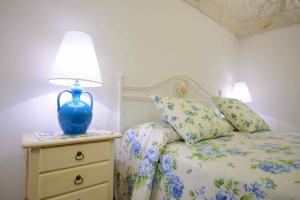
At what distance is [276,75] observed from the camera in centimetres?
279

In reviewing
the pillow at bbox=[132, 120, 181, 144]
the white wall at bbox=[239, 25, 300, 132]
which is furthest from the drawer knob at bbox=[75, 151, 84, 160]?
the white wall at bbox=[239, 25, 300, 132]

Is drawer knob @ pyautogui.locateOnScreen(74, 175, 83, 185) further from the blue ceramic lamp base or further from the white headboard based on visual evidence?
the white headboard

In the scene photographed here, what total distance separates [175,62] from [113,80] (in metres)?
0.84

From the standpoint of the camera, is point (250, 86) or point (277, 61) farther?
point (250, 86)

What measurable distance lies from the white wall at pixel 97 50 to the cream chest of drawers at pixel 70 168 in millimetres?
282

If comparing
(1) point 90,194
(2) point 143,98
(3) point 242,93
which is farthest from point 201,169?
(3) point 242,93

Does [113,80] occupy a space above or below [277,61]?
below

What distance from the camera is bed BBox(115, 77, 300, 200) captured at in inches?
29.8

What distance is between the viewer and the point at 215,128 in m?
1.42

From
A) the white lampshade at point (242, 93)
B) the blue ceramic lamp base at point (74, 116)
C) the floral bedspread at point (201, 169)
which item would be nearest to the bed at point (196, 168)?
the floral bedspread at point (201, 169)

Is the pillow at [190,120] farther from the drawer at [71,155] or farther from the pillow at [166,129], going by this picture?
the drawer at [71,155]

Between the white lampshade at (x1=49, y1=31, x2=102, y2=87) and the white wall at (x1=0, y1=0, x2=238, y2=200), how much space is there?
0.27m

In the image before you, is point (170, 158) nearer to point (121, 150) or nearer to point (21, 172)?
point (121, 150)

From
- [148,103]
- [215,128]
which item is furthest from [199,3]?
[215,128]
